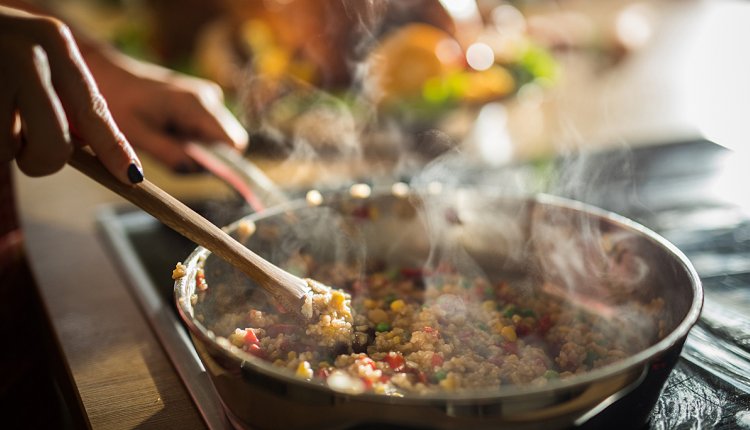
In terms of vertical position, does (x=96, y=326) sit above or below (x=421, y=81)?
below

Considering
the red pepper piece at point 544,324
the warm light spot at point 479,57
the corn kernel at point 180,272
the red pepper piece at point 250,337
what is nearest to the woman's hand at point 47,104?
the corn kernel at point 180,272

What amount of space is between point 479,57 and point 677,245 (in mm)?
1090

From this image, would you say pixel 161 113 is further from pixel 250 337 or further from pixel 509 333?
pixel 509 333

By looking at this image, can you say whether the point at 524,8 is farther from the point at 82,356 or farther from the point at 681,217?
the point at 82,356

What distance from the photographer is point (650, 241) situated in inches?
37.6

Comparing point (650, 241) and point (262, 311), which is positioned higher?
point (650, 241)

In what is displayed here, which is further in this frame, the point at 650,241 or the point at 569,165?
the point at 569,165

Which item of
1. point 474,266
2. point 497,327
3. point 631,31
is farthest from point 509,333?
point 631,31

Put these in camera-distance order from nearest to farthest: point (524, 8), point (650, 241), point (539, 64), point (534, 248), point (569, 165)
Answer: point (650, 241) < point (534, 248) < point (569, 165) < point (539, 64) < point (524, 8)

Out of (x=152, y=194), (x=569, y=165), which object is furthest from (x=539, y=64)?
(x=152, y=194)

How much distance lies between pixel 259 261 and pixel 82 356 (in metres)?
0.35

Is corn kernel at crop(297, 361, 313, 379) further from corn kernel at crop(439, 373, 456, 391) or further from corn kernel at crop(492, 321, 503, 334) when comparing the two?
corn kernel at crop(492, 321, 503, 334)

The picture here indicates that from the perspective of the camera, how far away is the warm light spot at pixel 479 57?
215 centimetres

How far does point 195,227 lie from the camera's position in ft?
2.75
